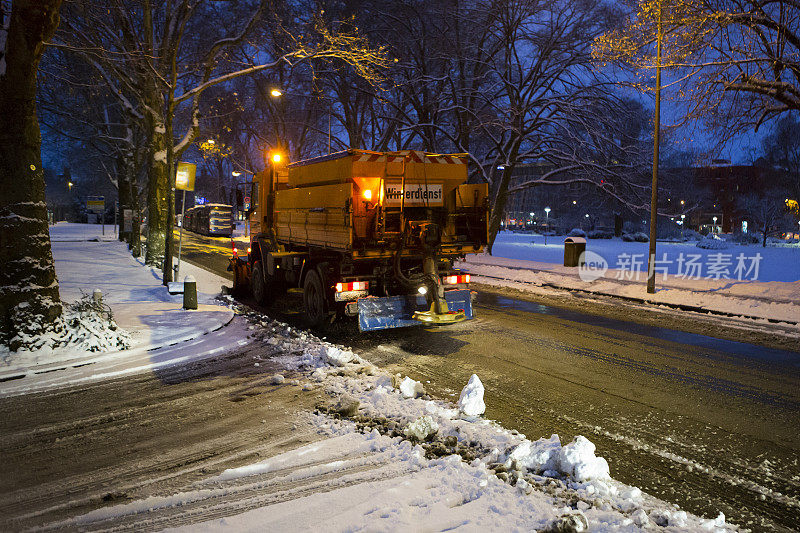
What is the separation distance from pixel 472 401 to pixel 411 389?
832mm

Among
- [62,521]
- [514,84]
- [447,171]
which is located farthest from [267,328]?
[514,84]

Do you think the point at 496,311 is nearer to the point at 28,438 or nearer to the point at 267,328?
the point at 267,328

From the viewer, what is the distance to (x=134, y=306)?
458 inches

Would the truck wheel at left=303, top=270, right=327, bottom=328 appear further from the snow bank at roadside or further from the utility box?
the utility box

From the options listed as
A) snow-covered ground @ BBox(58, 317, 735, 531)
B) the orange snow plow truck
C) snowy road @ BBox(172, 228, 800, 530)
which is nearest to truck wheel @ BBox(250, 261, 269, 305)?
snowy road @ BBox(172, 228, 800, 530)

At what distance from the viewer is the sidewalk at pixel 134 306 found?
7570 mm

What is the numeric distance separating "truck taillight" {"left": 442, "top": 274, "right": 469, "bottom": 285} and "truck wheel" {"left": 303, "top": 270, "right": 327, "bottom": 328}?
2.31 metres

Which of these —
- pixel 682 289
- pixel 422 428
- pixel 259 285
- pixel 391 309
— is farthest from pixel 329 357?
pixel 682 289

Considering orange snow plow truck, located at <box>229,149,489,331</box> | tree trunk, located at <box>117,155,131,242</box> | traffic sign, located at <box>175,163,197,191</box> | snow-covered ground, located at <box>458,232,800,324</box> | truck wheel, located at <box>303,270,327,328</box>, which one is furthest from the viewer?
tree trunk, located at <box>117,155,131,242</box>

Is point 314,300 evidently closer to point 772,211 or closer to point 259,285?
point 259,285

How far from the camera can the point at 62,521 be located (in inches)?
145

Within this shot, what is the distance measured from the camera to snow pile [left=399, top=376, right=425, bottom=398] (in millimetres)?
6156

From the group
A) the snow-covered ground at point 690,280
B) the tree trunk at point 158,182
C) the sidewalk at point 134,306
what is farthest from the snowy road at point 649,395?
the tree trunk at point 158,182

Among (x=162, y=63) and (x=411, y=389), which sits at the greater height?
(x=162, y=63)
